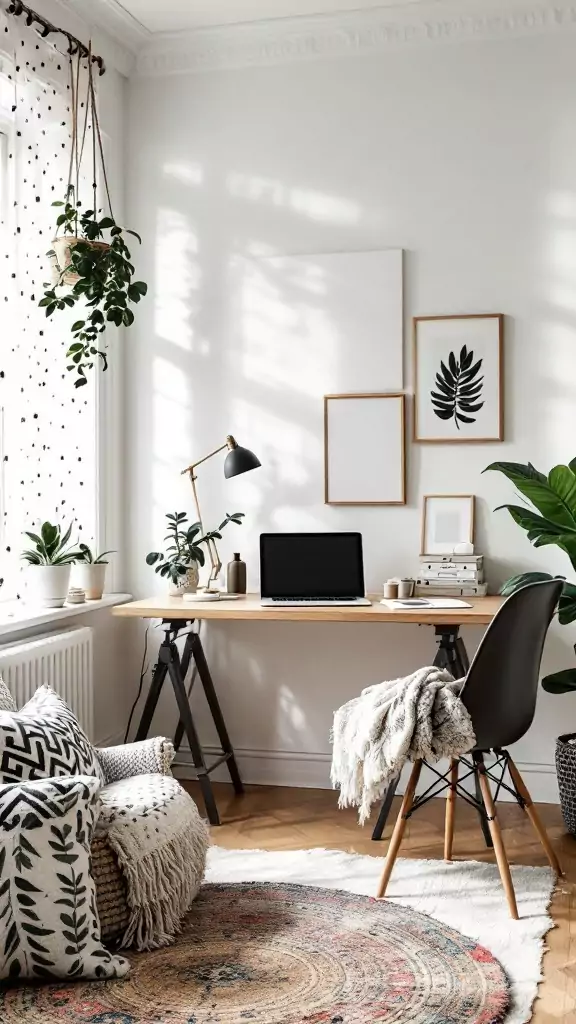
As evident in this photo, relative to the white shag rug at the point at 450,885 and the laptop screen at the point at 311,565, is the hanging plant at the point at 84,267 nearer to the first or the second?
the laptop screen at the point at 311,565

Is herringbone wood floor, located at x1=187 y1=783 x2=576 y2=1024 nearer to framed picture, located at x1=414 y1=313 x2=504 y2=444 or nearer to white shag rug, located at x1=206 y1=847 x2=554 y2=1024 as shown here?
white shag rug, located at x1=206 y1=847 x2=554 y2=1024

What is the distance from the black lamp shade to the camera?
3883 mm

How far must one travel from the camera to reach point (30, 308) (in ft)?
12.4

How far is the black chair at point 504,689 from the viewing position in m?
2.80

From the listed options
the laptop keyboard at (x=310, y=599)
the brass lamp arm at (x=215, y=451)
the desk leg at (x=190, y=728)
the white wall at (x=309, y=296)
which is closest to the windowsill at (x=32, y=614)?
the desk leg at (x=190, y=728)

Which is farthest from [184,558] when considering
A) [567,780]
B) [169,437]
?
[567,780]

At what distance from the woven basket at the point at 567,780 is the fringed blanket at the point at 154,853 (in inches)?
54.1

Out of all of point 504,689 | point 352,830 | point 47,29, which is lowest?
point 352,830

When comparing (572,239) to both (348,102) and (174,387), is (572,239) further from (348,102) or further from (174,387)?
(174,387)

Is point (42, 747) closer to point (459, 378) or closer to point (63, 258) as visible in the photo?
point (63, 258)

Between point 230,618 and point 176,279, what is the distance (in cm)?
157

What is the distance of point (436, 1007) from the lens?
2275 mm

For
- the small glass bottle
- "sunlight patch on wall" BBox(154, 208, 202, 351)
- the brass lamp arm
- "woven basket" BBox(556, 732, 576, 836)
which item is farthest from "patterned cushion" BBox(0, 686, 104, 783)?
"sunlight patch on wall" BBox(154, 208, 202, 351)

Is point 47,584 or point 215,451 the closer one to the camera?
point 47,584
